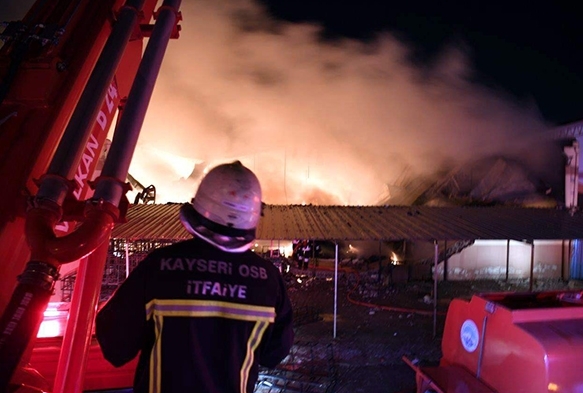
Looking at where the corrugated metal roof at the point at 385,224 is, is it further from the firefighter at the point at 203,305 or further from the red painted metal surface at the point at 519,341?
the firefighter at the point at 203,305

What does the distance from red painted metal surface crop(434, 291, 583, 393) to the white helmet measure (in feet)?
10.5

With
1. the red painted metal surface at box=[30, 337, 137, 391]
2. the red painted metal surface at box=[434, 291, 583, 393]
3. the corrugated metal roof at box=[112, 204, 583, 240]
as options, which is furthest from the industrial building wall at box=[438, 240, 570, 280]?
the red painted metal surface at box=[30, 337, 137, 391]

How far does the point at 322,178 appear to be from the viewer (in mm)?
18578

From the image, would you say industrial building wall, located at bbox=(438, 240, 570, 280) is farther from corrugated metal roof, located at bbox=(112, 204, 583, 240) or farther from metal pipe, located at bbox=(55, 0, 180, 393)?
metal pipe, located at bbox=(55, 0, 180, 393)

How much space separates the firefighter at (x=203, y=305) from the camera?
158 cm

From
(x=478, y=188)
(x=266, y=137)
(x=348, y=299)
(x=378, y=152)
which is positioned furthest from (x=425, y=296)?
(x=266, y=137)

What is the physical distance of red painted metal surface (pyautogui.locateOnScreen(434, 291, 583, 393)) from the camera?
136 inches

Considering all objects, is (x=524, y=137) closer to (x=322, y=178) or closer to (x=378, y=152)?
(x=378, y=152)

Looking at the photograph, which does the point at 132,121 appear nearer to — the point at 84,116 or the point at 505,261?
the point at 84,116

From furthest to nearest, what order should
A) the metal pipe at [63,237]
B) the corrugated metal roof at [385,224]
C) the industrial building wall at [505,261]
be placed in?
the industrial building wall at [505,261] < the corrugated metal roof at [385,224] < the metal pipe at [63,237]

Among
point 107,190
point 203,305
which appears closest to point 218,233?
point 203,305

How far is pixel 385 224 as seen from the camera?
924cm

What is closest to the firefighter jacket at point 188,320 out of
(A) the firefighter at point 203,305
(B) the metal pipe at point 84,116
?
(A) the firefighter at point 203,305

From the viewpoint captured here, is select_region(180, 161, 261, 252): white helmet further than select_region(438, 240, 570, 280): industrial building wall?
No
